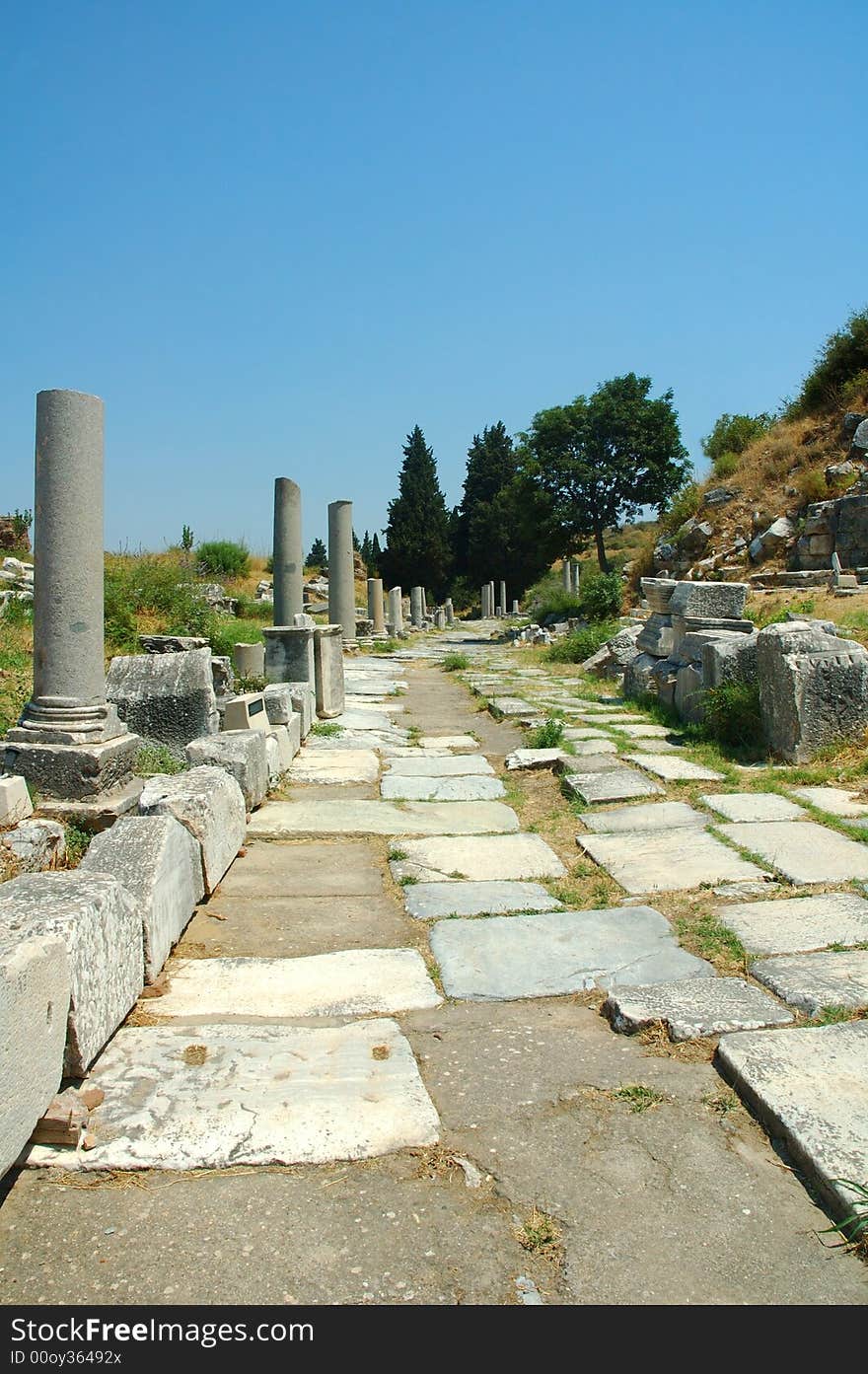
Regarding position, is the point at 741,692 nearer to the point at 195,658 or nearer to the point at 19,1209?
the point at 195,658

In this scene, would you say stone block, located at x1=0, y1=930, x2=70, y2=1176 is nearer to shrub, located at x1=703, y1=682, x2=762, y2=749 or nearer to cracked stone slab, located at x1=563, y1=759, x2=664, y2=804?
cracked stone slab, located at x1=563, y1=759, x2=664, y2=804

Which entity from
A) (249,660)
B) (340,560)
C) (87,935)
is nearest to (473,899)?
(87,935)

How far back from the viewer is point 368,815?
6344mm

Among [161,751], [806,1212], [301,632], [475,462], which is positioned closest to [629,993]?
[806,1212]

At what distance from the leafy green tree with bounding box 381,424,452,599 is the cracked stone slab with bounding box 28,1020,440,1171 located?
50004 mm

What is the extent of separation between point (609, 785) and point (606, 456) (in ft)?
76.5

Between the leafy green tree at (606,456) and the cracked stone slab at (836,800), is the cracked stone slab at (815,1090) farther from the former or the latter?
the leafy green tree at (606,456)

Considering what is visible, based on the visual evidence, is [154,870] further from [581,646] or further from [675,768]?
[581,646]

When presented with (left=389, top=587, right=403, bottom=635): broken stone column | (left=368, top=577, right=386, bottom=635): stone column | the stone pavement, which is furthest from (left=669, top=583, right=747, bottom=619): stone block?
(left=389, top=587, right=403, bottom=635): broken stone column

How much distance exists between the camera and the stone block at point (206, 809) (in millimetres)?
4539

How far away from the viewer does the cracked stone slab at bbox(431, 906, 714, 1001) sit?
3650mm

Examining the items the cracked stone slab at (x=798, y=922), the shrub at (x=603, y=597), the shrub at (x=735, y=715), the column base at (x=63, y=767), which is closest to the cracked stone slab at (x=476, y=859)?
the cracked stone slab at (x=798, y=922)

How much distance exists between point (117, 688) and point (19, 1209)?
5.68 m

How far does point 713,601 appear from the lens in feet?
34.4
